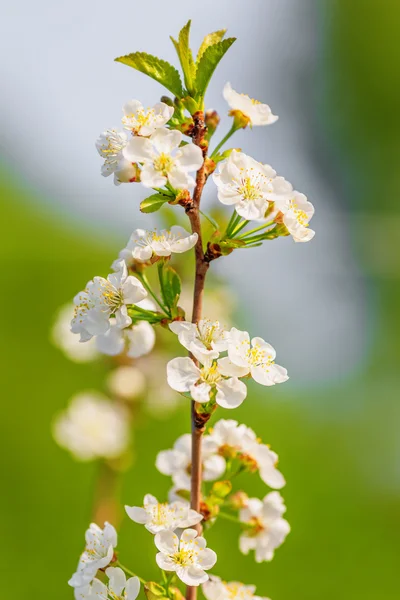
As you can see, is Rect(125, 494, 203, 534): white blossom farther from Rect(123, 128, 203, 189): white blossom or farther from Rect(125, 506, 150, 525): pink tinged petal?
Rect(123, 128, 203, 189): white blossom

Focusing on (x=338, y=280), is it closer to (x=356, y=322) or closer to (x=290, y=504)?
(x=356, y=322)

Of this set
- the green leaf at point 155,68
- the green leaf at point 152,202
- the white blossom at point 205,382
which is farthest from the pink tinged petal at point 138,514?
the green leaf at point 155,68

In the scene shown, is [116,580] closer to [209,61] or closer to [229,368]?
[229,368]

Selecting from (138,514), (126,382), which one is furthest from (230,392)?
(126,382)

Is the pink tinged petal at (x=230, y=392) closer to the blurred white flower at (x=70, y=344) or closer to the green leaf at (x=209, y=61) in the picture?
the green leaf at (x=209, y=61)

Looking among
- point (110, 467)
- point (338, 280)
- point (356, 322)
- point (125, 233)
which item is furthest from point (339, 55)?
point (110, 467)

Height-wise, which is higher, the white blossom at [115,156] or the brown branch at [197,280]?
the white blossom at [115,156]

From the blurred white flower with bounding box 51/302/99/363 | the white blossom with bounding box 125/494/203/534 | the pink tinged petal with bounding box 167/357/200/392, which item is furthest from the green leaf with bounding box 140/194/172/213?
the blurred white flower with bounding box 51/302/99/363

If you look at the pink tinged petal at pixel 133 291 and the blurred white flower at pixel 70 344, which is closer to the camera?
the pink tinged petal at pixel 133 291
